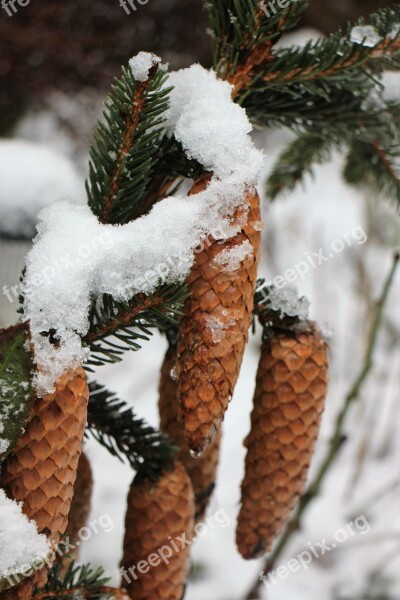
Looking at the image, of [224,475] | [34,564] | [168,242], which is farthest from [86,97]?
[34,564]

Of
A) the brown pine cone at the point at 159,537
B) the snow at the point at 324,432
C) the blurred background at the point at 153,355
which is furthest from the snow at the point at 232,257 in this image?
the snow at the point at 324,432

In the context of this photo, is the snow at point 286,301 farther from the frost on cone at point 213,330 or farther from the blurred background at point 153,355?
the blurred background at point 153,355

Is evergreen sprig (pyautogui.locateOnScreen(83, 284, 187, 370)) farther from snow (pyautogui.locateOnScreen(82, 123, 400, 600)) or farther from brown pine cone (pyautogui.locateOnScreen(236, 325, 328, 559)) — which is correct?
snow (pyautogui.locateOnScreen(82, 123, 400, 600))

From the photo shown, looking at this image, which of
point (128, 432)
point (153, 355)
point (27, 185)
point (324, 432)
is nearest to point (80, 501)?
point (128, 432)

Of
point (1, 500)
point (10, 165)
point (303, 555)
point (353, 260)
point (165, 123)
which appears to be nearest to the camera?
point (1, 500)

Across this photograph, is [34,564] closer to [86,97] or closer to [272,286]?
[272,286]

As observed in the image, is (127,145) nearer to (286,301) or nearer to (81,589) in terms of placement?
(286,301)
